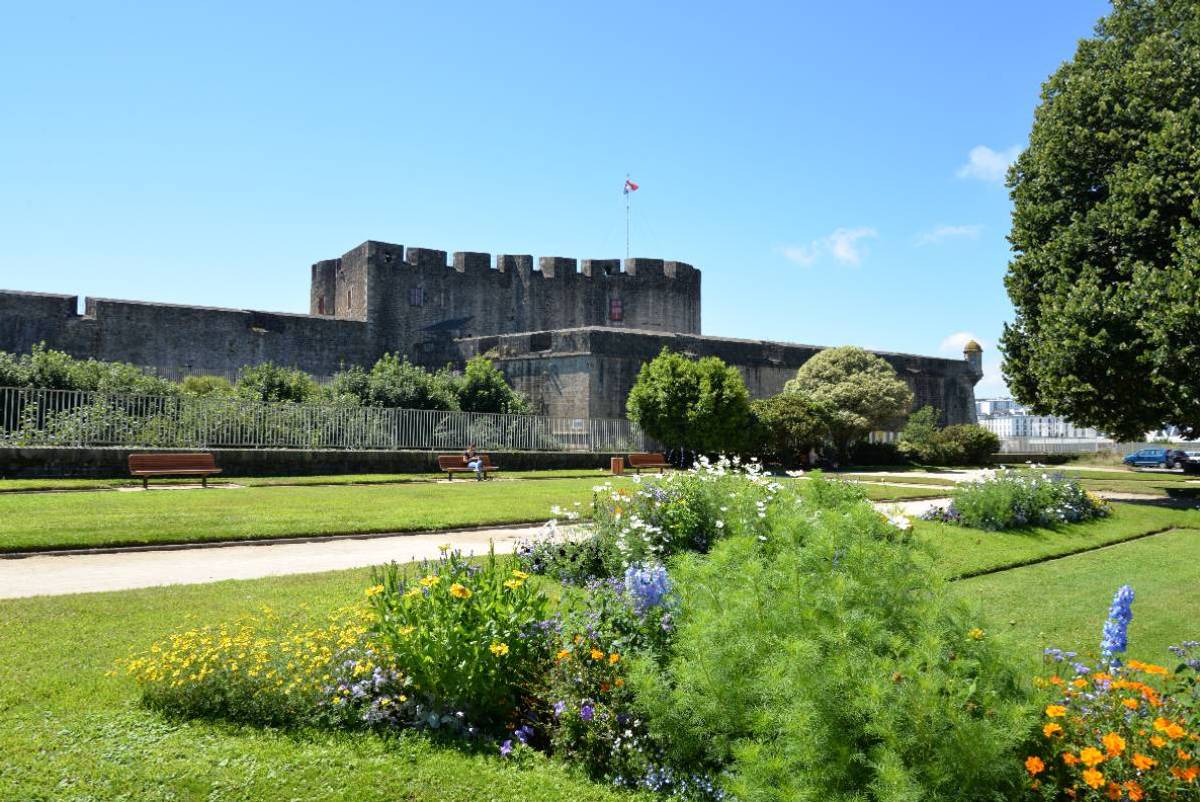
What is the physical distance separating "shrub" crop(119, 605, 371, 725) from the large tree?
1581cm

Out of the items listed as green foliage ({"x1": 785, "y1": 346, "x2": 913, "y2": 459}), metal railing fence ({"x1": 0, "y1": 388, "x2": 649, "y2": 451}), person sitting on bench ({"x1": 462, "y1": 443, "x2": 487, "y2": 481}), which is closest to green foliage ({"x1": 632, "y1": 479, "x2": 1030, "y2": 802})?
person sitting on bench ({"x1": 462, "y1": 443, "x2": 487, "y2": 481})

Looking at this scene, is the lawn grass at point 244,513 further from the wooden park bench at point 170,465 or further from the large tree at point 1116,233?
the large tree at point 1116,233

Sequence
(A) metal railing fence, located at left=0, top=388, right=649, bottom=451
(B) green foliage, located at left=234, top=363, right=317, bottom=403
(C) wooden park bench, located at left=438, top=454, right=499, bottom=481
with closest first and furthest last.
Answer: (A) metal railing fence, located at left=0, top=388, right=649, bottom=451 < (C) wooden park bench, located at left=438, top=454, right=499, bottom=481 < (B) green foliage, located at left=234, top=363, right=317, bottom=403

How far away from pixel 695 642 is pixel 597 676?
0.81 m

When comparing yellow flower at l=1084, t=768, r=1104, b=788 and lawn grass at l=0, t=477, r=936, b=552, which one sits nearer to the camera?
yellow flower at l=1084, t=768, r=1104, b=788

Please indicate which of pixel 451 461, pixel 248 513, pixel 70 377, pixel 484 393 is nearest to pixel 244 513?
pixel 248 513

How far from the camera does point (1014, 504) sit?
13.1m

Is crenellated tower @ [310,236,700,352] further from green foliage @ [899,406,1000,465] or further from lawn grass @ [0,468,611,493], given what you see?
lawn grass @ [0,468,611,493]

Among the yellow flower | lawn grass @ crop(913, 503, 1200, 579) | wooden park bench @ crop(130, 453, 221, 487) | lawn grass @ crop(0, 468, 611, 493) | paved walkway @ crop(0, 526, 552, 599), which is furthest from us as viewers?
wooden park bench @ crop(130, 453, 221, 487)

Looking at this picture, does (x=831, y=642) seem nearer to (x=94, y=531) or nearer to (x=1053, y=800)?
(x=1053, y=800)

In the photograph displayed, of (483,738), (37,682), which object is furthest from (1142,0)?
(37,682)

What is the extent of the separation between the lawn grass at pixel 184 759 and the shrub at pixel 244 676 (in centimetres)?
11

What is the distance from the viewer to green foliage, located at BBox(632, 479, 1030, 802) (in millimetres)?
2918

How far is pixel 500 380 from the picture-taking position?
32188 millimetres
